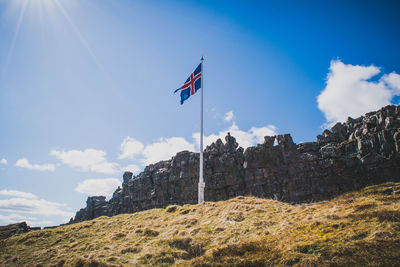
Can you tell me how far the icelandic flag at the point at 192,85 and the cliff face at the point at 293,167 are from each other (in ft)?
166

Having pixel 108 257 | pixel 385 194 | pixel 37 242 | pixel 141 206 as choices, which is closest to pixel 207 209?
pixel 108 257

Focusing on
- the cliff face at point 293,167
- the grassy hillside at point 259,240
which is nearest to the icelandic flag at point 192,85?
the grassy hillside at point 259,240

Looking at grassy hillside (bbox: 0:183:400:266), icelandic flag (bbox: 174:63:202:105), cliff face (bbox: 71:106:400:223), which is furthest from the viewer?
cliff face (bbox: 71:106:400:223)

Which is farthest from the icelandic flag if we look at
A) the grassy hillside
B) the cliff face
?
the cliff face

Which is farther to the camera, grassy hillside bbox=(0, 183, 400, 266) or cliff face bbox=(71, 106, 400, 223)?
cliff face bbox=(71, 106, 400, 223)

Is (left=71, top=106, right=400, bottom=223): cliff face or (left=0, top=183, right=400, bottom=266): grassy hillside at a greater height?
(left=71, top=106, right=400, bottom=223): cliff face

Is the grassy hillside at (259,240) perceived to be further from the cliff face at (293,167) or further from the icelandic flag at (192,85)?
the cliff face at (293,167)

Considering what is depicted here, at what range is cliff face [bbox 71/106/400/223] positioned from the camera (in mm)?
74625

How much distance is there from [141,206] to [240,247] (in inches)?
4352

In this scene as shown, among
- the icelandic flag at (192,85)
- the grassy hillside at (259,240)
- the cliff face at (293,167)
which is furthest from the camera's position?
the cliff face at (293,167)

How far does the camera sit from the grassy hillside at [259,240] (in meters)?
6.28

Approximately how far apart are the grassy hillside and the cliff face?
5874cm

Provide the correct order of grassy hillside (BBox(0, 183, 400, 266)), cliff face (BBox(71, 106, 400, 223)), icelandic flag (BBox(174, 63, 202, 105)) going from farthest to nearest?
1. cliff face (BBox(71, 106, 400, 223))
2. icelandic flag (BBox(174, 63, 202, 105))
3. grassy hillside (BBox(0, 183, 400, 266))

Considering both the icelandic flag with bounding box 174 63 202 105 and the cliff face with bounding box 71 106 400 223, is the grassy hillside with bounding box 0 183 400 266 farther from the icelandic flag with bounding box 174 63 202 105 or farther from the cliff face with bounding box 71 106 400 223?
the cliff face with bounding box 71 106 400 223
